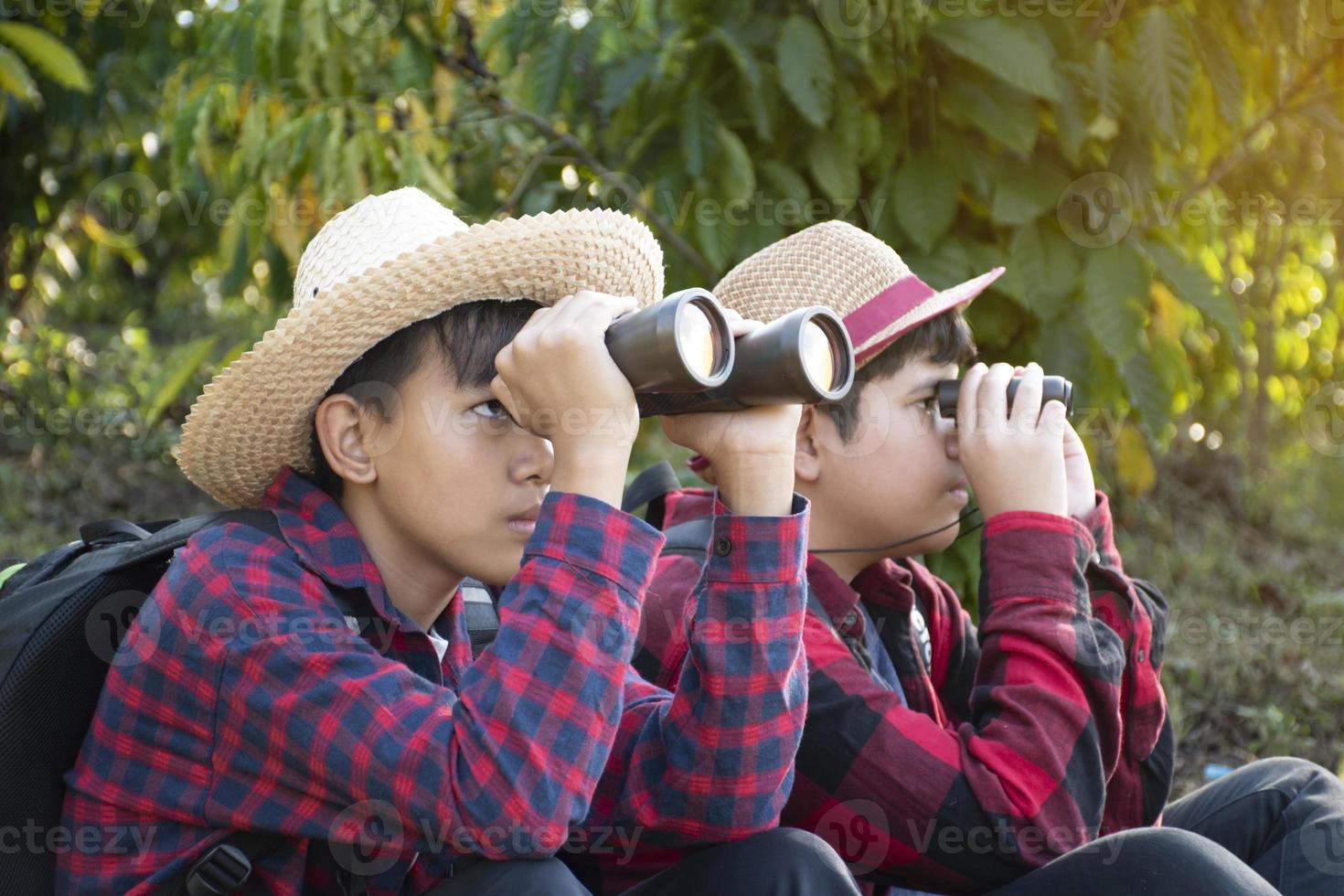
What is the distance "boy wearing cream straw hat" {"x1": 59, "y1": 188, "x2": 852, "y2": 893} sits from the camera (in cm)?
146

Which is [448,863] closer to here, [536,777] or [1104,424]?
[536,777]

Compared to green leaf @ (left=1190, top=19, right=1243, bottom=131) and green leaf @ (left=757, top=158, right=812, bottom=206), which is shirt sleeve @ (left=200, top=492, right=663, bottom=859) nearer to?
green leaf @ (left=757, top=158, right=812, bottom=206)

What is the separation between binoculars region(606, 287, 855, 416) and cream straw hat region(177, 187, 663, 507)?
0.17m

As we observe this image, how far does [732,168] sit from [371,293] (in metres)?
1.48

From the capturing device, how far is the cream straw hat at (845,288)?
2.13 meters

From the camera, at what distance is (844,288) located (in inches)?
85.3

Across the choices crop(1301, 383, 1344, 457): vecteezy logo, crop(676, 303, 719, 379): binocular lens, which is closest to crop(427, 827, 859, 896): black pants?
crop(676, 303, 719, 379): binocular lens

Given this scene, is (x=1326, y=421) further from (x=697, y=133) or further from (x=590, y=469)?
(x=590, y=469)

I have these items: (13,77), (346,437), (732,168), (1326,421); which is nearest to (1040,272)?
(732,168)

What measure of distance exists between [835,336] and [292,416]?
2.14 ft

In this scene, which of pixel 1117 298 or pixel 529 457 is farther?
pixel 1117 298

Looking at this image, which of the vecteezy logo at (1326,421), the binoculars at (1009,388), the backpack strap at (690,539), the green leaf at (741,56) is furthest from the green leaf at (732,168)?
the vecteezy logo at (1326,421)

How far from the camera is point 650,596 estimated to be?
80.5 inches

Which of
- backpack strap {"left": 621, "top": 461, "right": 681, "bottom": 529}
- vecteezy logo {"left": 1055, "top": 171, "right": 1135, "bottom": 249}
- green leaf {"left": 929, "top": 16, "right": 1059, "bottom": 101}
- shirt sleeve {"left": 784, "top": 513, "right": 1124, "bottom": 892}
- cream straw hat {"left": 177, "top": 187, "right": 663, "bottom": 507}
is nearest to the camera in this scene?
cream straw hat {"left": 177, "top": 187, "right": 663, "bottom": 507}
